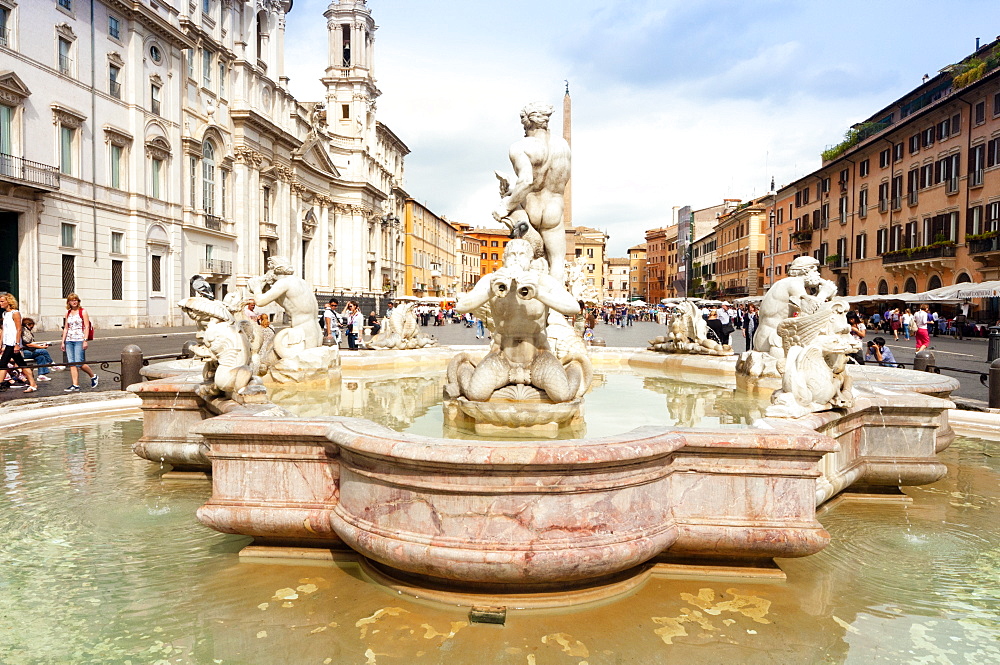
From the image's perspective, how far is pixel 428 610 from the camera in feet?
10.2

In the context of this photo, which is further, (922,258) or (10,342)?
(922,258)

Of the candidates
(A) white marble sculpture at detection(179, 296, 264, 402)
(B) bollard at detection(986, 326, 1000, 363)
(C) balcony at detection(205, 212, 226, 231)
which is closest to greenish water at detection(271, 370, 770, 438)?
(A) white marble sculpture at detection(179, 296, 264, 402)

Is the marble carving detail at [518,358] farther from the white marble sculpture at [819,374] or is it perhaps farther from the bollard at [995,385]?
the bollard at [995,385]

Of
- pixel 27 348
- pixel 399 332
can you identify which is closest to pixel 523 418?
pixel 399 332

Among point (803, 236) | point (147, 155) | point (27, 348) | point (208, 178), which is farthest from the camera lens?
point (803, 236)

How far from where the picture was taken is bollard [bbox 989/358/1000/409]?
794 cm

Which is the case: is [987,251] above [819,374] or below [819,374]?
above

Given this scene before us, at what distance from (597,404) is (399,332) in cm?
437

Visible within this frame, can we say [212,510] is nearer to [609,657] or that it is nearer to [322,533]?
[322,533]

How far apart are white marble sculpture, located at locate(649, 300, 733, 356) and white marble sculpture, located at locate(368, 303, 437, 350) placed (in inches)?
138

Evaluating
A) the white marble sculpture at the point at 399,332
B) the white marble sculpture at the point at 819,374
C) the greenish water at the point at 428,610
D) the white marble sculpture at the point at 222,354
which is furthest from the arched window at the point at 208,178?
the white marble sculpture at the point at 819,374

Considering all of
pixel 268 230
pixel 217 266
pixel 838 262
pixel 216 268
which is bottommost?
pixel 216 268

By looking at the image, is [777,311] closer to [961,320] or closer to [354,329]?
[354,329]

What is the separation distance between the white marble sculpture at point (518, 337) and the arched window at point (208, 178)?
35.7m
